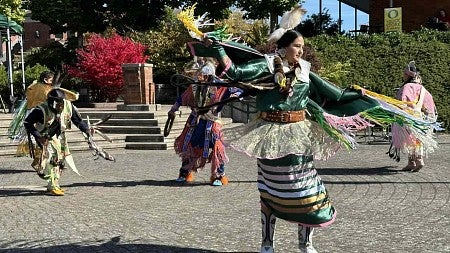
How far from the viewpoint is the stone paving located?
5.78m

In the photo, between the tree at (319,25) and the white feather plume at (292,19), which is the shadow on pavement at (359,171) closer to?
the white feather plume at (292,19)

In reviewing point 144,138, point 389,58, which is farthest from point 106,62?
point 389,58

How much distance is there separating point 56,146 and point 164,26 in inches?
760

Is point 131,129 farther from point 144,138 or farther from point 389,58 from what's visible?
point 389,58

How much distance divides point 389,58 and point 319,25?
9773 millimetres

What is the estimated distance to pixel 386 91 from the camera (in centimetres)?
1989

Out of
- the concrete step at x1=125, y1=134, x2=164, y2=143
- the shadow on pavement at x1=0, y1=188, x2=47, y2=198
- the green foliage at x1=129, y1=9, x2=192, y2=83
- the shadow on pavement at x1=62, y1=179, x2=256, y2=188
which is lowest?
the shadow on pavement at x1=62, y1=179, x2=256, y2=188

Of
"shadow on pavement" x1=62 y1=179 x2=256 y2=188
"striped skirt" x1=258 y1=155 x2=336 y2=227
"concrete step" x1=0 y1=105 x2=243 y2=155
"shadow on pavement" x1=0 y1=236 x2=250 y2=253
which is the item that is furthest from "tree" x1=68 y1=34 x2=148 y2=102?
"striped skirt" x1=258 y1=155 x2=336 y2=227

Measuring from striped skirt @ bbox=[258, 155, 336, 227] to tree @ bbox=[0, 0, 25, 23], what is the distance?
22469 mm

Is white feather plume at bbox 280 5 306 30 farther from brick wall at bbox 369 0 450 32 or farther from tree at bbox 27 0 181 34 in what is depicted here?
tree at bbox 27 0 181 34

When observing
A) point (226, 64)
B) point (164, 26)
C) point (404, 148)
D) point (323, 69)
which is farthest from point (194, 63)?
point (164, 26)

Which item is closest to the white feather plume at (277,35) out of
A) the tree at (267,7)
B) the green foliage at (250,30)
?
the green foliage at (250,30)

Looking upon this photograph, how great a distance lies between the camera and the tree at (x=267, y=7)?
26.6 metres

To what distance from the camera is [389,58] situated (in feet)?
68.7
